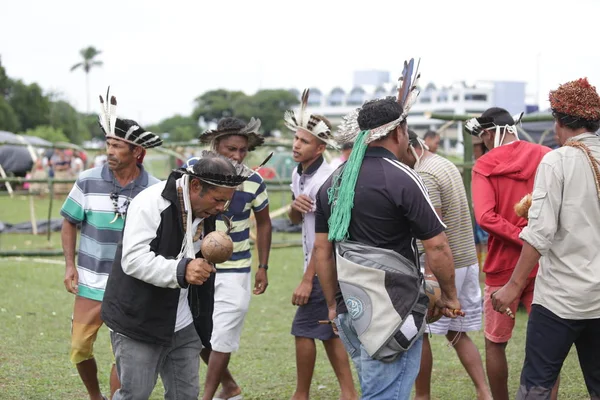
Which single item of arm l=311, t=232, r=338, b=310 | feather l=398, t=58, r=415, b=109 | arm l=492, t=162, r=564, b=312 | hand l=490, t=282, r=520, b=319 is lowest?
hand l=490, t=282, r=520, b=319

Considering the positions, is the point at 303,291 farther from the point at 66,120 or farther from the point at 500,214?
the point at 66,120

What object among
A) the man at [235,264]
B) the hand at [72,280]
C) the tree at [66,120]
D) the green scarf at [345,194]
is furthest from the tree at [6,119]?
the green scarf at [345,194]

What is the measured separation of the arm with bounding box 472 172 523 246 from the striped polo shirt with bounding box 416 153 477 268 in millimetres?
175

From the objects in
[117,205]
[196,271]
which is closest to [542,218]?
[196,271]

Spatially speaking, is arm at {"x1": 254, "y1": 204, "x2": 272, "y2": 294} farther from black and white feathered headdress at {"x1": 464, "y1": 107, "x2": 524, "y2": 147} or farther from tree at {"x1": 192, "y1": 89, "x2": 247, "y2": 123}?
tree at {"x1": 192, "y1": 89, "x2": 247, "y2": 123}

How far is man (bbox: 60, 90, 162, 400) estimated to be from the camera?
5859 millimetres

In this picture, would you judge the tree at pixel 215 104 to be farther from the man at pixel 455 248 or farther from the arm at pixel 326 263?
the arm at pixel 326 263

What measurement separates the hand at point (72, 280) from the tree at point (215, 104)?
102 meters

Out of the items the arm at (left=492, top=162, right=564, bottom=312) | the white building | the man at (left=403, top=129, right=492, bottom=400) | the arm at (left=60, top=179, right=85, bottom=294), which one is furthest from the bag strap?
the white building

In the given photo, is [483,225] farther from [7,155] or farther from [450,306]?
[7,155]

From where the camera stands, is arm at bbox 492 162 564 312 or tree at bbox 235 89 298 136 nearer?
arm at bbox 492 162 564 312

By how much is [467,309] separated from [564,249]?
181 cm

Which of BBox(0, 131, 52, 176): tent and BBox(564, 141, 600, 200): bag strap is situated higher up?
BBox(564, 141, 600, 200): bag strap

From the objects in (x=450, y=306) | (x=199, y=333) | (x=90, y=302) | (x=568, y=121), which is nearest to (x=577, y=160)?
(x=568, y=121)
